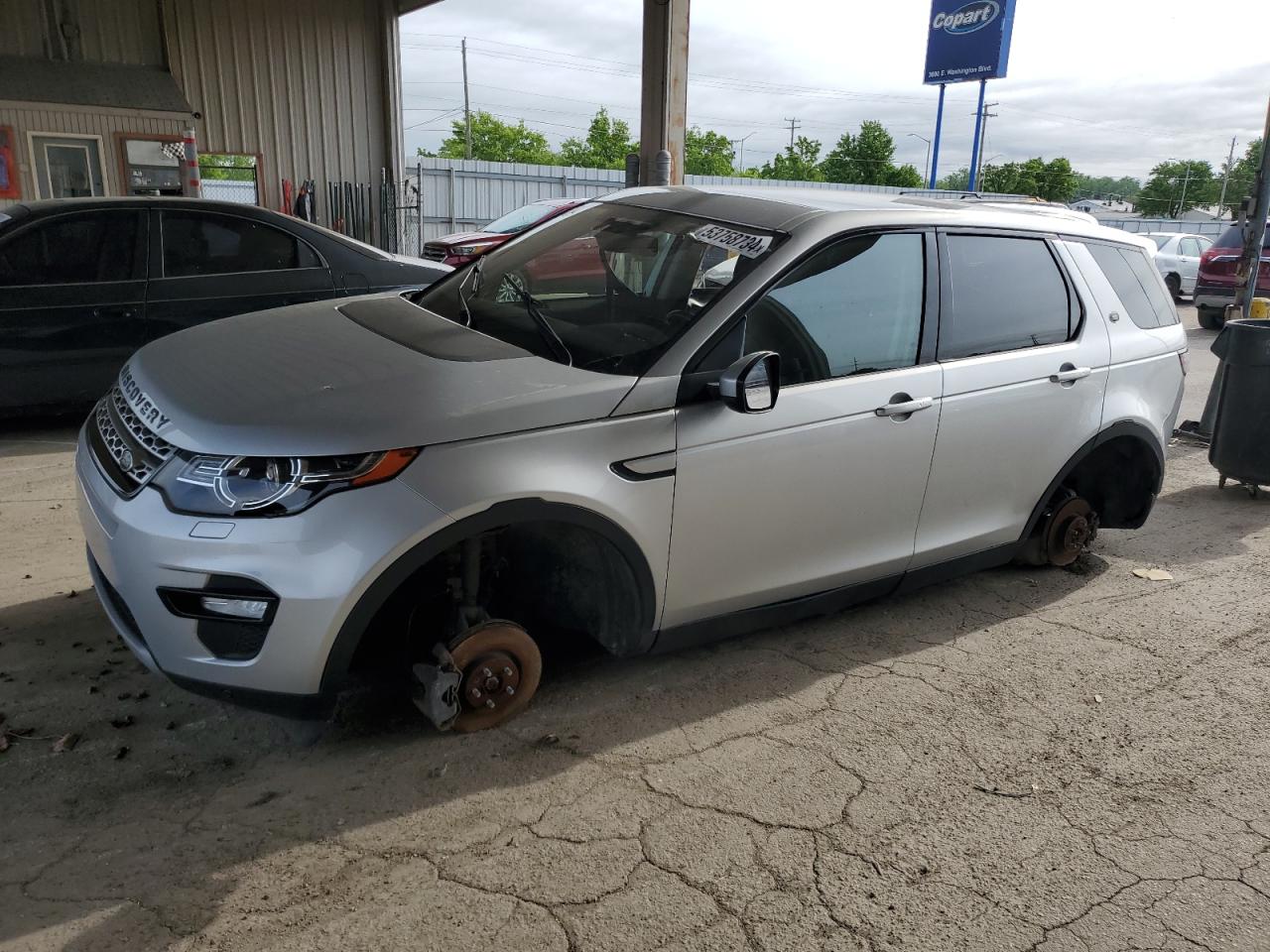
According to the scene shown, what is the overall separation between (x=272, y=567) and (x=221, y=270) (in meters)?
4.80

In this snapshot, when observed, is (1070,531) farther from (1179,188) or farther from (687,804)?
(1179,188)

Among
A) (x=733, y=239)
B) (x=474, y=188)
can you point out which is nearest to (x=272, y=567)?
(x=733, y=239)

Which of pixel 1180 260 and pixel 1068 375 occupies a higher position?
pixel 1068 375

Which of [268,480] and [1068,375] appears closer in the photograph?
[268,480]

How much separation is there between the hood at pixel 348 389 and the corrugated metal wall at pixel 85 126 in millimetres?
12352

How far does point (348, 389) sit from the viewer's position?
114 inches

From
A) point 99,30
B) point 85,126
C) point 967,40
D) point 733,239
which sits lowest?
point 733,239

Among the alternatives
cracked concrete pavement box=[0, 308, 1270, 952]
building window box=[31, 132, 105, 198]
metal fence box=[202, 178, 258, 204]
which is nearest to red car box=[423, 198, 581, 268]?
building window box=[31, 132, 105, 198]

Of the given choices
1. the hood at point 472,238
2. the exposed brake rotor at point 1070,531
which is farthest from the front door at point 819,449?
the hood at point 472,238

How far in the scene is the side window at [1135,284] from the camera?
181 inches

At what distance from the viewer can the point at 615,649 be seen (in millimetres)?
3387

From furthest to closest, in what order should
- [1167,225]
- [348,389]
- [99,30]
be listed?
1. [1167,225]
2. [99,30]
3. [348,389]

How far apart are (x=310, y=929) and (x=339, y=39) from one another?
16574 millimetres

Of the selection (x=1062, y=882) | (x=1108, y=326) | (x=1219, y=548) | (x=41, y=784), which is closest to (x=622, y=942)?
(x=1062, y=882)
